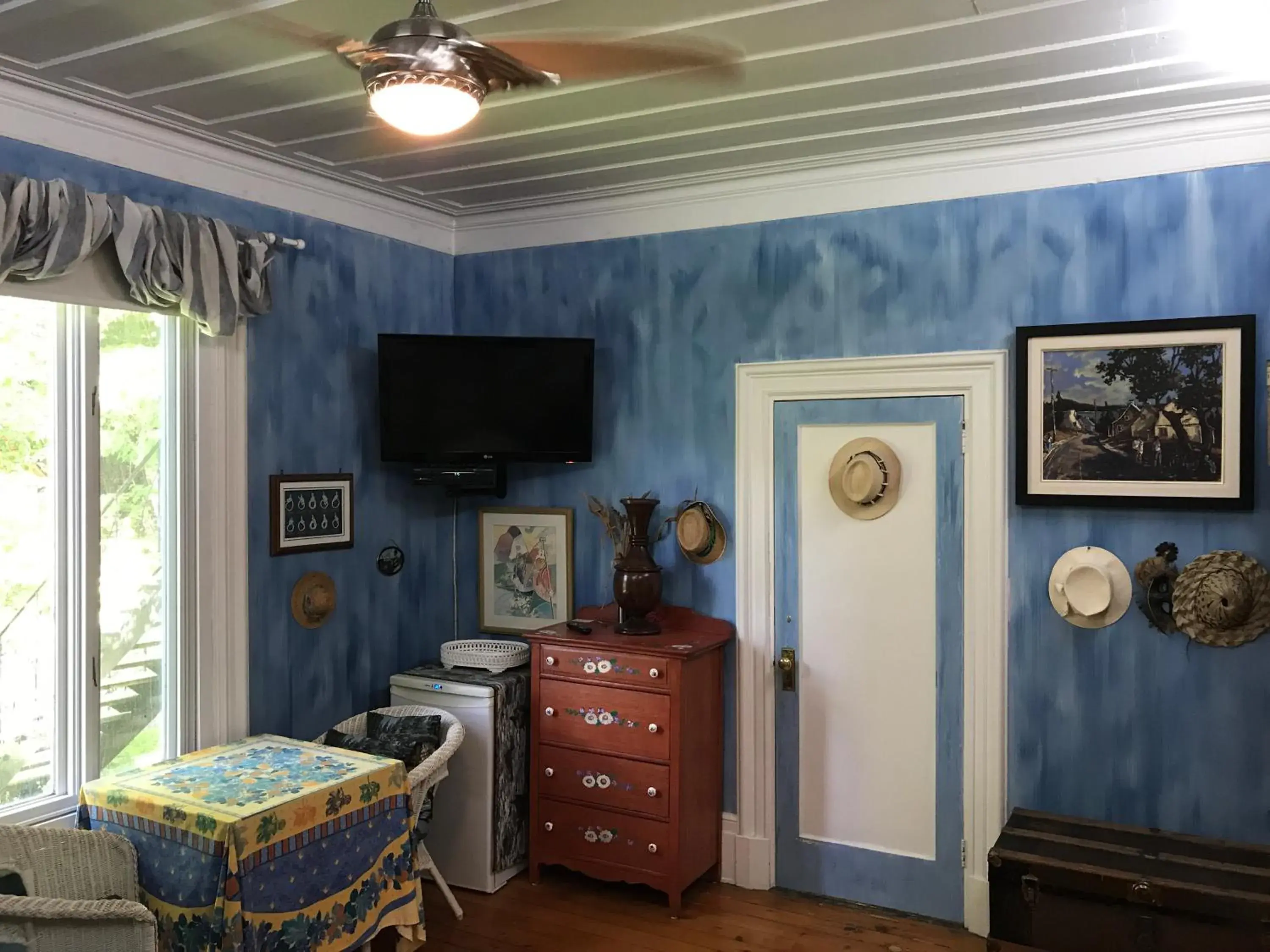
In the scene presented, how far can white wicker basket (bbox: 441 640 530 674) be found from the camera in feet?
12.9

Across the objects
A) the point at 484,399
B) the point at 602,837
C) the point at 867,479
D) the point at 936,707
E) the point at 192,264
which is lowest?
the point at 602,837

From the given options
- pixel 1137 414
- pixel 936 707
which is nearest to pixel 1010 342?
pixel 1137 414

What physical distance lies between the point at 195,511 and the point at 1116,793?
3054 mm

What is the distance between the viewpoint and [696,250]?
154 inches

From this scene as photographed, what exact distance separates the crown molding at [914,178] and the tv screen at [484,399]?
0.56 meters

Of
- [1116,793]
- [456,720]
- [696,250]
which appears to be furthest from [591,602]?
[1116,793]

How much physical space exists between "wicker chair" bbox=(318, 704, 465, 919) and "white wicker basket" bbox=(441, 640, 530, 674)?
0.24m

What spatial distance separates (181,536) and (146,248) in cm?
90

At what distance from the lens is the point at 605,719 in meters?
3.66

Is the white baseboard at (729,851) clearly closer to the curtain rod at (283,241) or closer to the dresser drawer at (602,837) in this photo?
the dresser drawer at (602,837)

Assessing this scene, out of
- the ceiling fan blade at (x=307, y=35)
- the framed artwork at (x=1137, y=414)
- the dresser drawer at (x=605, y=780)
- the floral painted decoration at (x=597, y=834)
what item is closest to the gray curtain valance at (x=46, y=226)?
the ceiling fan blade at (x=307, y=35)

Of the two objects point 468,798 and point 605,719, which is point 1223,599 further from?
point 468,798

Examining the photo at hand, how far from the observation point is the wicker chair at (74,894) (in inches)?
90.4

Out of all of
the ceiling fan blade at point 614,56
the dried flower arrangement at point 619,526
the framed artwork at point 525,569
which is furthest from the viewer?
the framed artwork at point 525,569
